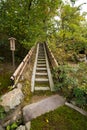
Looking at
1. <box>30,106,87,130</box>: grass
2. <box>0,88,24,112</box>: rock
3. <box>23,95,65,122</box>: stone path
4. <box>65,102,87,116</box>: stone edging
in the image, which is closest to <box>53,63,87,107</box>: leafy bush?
<box>65,102,87,116</box>: stone edging

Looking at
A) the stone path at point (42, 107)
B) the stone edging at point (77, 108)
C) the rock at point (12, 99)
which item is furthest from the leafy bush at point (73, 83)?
the rock at point (12, 99)

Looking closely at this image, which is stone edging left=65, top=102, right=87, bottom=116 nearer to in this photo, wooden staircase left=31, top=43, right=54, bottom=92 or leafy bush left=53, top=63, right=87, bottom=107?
leafy bush left=53, top=63, right=87, bottom=107

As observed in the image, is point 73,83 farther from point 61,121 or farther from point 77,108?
point 61,121

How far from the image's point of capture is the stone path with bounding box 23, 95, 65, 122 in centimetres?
541

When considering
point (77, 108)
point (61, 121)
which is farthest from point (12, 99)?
point (77, 108)

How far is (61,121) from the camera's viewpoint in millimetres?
5246

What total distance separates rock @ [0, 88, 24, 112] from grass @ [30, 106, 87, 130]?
866mm

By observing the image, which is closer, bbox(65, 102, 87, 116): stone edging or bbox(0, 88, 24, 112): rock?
bbox(0, 88, 24, 112): rock

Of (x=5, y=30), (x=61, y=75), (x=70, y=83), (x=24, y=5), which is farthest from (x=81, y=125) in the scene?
(x=24, y=5)

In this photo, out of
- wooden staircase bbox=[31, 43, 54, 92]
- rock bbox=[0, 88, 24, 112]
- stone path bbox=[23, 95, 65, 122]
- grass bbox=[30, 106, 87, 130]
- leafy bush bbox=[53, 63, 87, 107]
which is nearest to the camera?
grass bbox=[30, 106, 87, 130]

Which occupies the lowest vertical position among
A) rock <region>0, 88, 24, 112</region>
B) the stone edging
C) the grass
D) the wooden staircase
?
the grass

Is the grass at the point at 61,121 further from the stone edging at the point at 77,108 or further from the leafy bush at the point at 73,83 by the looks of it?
the leafy bush at the point at 73,83

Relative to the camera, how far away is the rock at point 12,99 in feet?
17.4

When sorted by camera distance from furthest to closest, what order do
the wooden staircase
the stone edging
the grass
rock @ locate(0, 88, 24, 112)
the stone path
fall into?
the wooden staircase < the stone edging < the stone path < rock @ locate(0, 88, 24, 112) < the grass
